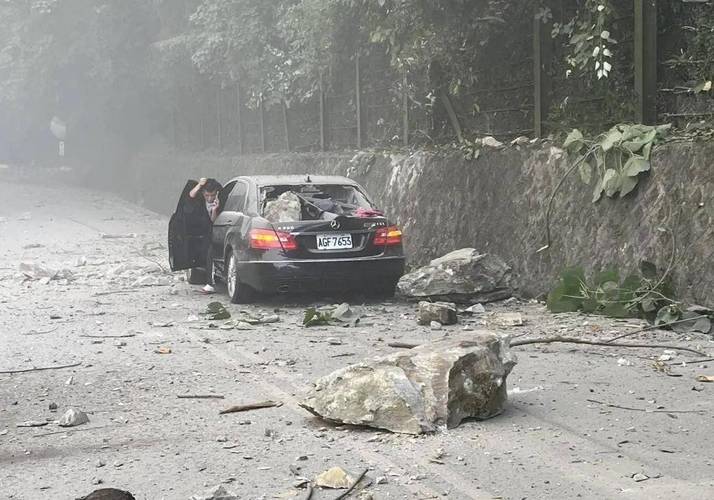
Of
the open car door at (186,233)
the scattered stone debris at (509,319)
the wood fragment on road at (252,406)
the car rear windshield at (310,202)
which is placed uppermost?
the car rear windshield at (310,202)

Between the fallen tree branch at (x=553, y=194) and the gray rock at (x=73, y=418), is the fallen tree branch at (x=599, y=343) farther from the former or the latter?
the gray rock at (x=73, y=418)

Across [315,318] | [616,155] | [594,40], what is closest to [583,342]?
[315,318]

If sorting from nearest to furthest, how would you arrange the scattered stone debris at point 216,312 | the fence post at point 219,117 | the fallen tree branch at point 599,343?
the fallen tree branch at point 599,343 < the scattered stone debris at point 216,312 < the fence post at point 219,117

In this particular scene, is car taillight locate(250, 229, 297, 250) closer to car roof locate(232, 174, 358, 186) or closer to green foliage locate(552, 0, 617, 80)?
car roof locate(232, 174, 358, 186)

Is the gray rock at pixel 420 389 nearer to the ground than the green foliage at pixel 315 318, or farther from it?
farther from it

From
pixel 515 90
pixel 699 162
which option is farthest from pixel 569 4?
pixel 699 162

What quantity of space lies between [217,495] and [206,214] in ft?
30.8

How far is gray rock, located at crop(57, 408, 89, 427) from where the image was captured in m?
6.73

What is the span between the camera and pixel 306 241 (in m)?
12.0

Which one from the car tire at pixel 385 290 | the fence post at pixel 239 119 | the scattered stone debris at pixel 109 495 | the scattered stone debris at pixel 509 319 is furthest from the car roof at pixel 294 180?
the fence post at pixel 239 119

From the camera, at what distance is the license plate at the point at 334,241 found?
12.0m

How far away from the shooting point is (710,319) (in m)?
9.43

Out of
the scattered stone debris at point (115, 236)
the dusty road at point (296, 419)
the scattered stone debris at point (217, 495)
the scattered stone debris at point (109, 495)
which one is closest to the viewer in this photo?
the scattered stone debris at point (109, 495)

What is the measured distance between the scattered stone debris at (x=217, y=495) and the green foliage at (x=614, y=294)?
5.69m
